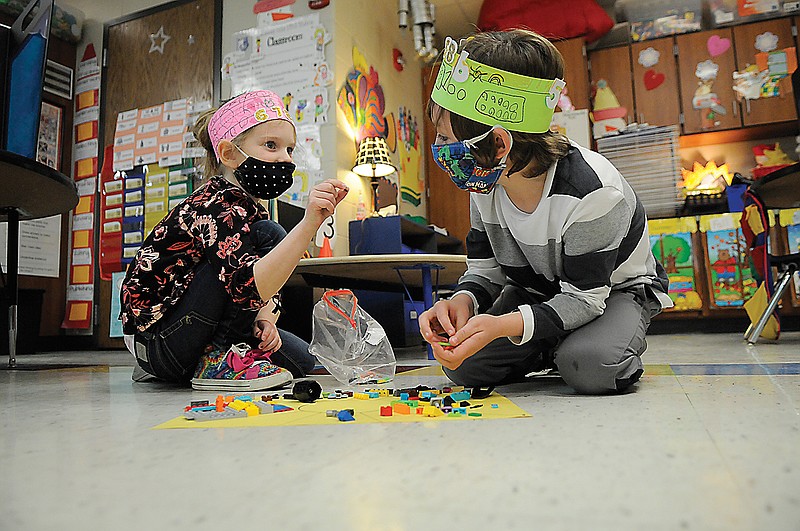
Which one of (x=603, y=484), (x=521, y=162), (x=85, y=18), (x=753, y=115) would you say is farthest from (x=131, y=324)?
(x=753, y=115)

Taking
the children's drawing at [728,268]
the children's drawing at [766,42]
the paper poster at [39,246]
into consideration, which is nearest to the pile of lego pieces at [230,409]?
the paper poster at [39,246]

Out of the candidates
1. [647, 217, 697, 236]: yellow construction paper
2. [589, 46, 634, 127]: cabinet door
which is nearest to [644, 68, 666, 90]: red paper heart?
[589, 46, 634, 127]: cabinet door

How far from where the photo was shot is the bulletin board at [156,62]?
12.2ft

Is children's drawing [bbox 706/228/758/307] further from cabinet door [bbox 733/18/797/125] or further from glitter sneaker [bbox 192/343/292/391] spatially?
glitter sneaker [bbox 192/343/292/391]

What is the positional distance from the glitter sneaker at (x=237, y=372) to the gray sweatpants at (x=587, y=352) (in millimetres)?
408

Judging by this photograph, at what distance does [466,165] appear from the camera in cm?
111

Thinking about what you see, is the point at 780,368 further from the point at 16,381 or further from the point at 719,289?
the point at 719,289

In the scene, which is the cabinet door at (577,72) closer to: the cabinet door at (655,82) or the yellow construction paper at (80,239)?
the cabinet door at (655,82)

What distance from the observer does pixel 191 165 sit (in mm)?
3686

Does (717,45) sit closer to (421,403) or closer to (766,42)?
(766,42)

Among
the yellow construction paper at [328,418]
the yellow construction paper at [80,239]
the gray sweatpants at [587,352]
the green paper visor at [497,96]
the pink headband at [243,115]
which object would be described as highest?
the yellow construction paper at [80,239]

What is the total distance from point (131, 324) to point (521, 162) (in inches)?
40.0

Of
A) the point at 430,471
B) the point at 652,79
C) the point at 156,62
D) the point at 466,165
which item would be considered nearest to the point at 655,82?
the point at 652,79

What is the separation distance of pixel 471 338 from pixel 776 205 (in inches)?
95.0
